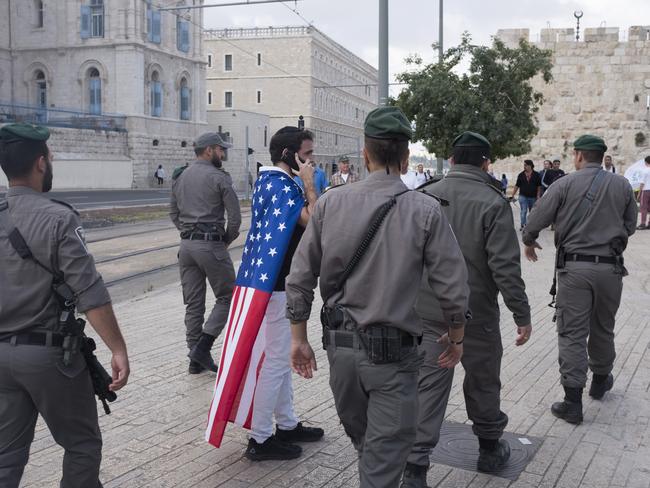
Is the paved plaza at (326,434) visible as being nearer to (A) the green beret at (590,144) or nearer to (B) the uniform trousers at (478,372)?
(B) the uniform trousers at (478,372)

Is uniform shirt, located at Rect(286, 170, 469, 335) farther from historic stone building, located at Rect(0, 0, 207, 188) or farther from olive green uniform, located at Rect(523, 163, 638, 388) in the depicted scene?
historic stone building, located at Rect(0, 0, 207, 188)

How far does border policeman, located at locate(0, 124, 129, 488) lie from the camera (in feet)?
10.4

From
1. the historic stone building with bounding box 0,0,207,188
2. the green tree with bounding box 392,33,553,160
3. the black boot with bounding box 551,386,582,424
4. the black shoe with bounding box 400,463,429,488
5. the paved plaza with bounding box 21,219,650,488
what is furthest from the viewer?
the historic stone building with bounding box 0,0,207,188

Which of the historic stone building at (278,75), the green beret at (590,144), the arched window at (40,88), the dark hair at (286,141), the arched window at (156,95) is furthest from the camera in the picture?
the historic stone building at (278,75)

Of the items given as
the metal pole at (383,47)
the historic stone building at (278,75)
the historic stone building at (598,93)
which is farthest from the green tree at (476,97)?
the historic stone building at (278,75)

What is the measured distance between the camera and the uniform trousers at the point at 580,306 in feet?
17.6

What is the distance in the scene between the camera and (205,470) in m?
4.44

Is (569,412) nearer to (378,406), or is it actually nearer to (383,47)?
(378,406)

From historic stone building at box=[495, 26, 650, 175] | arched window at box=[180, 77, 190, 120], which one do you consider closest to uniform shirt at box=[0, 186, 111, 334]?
historic stone building at box=[495, 26, 650, 175]

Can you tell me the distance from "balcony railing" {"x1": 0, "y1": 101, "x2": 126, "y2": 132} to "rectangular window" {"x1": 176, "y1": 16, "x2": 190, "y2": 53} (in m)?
9.09

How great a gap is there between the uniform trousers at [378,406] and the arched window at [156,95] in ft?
176

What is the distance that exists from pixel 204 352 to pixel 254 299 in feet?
6.14

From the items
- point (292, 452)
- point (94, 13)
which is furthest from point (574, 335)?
point (94, 13)

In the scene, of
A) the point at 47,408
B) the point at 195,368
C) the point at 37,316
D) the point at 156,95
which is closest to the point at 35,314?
the point at 37,316
